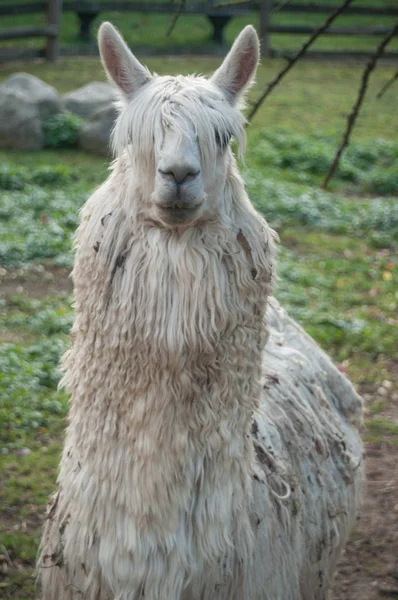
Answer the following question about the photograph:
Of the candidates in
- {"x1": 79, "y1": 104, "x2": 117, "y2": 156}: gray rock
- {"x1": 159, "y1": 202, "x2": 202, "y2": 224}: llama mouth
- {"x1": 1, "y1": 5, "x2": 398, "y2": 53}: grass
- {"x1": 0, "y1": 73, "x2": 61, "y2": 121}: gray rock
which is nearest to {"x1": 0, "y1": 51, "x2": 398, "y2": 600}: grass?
{"x1": 79, "y1": 104, "x2": 117, "y2": 156}: gray rock

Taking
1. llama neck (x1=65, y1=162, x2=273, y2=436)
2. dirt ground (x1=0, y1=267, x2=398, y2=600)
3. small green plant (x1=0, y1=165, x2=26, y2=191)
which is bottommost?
dirt ground (x1=0, y1=267, x2=398, y2=600)

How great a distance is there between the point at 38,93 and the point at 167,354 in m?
10.3

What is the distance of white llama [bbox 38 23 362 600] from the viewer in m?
2.69

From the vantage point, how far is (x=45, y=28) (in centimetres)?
1816

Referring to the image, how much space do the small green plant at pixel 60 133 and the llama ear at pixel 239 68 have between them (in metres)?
9.48

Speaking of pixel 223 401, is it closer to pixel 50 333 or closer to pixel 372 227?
pixel 50 333

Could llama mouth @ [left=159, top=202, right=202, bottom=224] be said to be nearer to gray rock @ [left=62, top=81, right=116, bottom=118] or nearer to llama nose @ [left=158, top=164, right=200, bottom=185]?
llama nose @ [left=158, top=164, right=200, bottom=185]

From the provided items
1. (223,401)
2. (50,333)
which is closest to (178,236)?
Answer: (223,401)

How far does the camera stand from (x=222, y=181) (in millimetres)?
2814

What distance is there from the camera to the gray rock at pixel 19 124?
11.9 meters

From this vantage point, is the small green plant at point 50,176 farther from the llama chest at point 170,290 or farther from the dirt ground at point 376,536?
the llama chest at point 170,290

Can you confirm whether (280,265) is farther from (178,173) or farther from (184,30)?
(184,30)

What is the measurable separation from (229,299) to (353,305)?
5.14 metres

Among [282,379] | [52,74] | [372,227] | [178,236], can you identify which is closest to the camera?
[178,236]
